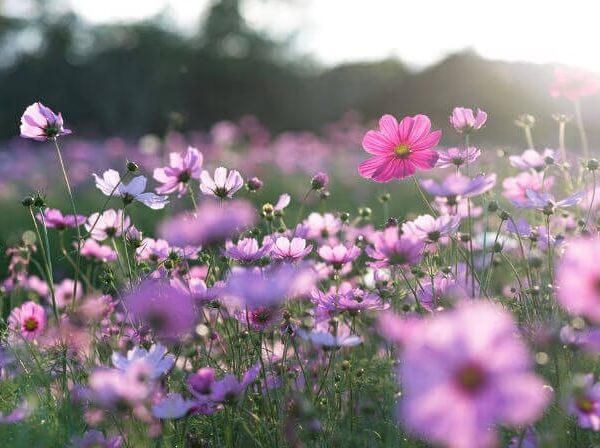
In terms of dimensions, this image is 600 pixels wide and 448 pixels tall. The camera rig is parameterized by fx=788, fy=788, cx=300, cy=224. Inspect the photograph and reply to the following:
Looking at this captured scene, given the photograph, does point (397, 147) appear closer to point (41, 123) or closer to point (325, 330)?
point (325, 330)

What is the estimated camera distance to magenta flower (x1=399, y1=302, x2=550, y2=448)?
693 millimetres

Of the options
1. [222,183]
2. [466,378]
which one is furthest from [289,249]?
[466,378]

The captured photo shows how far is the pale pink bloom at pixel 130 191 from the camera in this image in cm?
163

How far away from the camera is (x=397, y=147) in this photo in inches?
62.4

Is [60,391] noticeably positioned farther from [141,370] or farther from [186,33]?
[186,33]

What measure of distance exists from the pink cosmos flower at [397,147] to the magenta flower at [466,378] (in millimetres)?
864

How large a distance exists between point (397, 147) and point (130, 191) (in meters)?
0.56

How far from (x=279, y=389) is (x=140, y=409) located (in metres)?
0.39

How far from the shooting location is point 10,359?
179 centimetres

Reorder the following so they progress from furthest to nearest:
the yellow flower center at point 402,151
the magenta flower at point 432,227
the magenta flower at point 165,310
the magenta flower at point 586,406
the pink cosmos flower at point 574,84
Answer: the pink cosmos flower at point 574,84, the yellow flower center at point 402,151, the magenta flower at point 432,227, the magenta flower at point 165,310, the magenta flower at point 586,406

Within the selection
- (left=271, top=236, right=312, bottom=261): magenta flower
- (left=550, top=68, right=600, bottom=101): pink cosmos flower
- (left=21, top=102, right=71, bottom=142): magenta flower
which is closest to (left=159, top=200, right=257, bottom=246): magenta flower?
(left=271, top=236, right=312, bottom=261): magenta flower

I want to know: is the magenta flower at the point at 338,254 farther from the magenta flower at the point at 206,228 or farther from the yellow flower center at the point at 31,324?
the yellow flower center at the point at 31,324

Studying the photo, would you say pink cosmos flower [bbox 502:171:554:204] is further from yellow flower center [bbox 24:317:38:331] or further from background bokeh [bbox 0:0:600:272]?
background bokeh [bbox 0:0:600:272]

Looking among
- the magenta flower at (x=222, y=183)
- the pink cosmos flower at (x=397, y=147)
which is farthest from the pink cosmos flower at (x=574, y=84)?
the magenta flower at (x=222, y=183)
